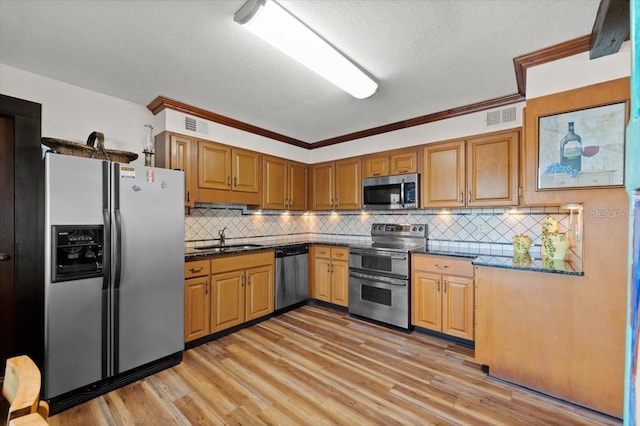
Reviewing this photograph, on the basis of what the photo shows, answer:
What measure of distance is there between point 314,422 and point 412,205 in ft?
7.96

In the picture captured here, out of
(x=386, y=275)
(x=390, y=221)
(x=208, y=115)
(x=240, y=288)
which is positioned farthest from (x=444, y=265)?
(x=208, y=115)

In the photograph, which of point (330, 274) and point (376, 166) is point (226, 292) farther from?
point (376, 166)

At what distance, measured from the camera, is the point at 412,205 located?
3502mm

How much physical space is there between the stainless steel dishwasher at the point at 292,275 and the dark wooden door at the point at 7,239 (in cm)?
236

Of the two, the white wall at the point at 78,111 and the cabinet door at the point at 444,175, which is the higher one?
the white wall at the point at 78,111

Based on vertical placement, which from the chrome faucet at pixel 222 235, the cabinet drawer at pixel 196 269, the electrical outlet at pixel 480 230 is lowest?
the cabinet drawer at pixel 196 269

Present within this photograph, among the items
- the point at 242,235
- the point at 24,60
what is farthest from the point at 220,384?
the point at 24,60

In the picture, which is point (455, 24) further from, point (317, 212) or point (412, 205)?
point (317, 212)

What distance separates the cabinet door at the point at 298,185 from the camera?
436 cm

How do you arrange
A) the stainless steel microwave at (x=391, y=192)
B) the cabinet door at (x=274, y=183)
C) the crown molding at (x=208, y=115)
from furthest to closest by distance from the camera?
the cabinet door at (x=274, y=183) < the stainless steel microwave at (x=391, y=192) < the crown molding at (x=208, y=115)

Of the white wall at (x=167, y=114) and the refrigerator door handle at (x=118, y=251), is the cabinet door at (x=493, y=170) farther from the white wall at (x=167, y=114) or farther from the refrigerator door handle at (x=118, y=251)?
the refrigerator door handle at (x=118, y=251)

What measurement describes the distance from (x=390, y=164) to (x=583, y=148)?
1.97 m

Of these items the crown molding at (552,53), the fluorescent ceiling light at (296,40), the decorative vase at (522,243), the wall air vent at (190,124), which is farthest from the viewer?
the wall air vent at (190,124)

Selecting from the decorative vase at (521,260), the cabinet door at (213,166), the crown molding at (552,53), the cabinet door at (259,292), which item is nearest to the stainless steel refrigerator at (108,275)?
the cabinet door at (213,166)
